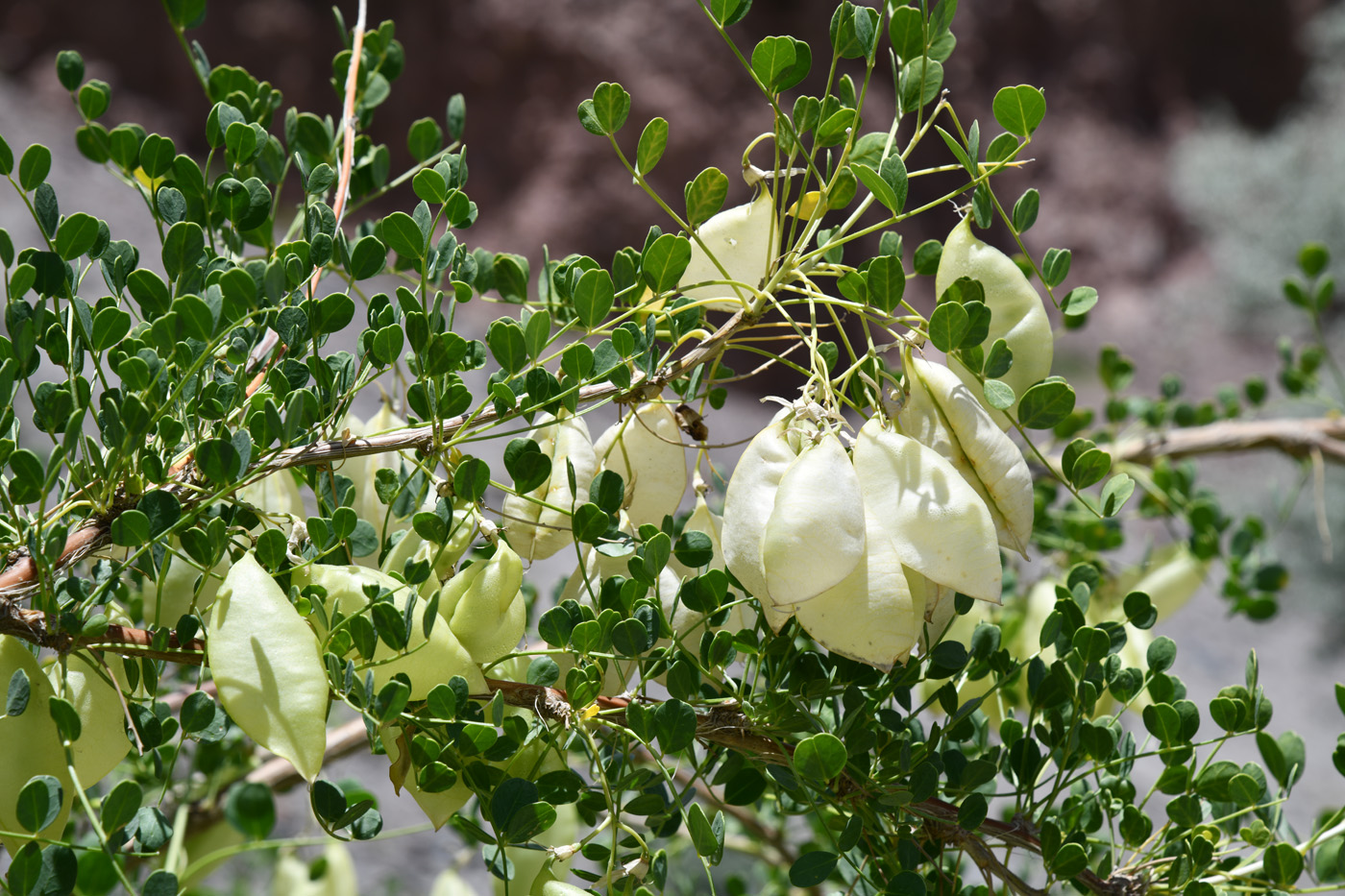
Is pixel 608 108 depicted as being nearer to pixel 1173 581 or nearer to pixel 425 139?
pixel 425 139

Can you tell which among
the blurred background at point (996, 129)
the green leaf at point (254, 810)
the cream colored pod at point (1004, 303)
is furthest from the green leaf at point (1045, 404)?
the blurred background at point (996, 129)

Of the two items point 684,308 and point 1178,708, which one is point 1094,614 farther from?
point 684,308

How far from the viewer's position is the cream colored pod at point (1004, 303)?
274 mm

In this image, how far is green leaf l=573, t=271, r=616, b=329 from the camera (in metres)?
0.27

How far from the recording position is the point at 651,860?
0.89ft

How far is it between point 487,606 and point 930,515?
0.12 metres

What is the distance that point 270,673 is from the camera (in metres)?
0.22

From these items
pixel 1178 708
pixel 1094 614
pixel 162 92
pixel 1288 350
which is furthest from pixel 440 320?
pixel 162 92

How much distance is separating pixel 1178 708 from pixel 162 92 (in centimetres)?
343

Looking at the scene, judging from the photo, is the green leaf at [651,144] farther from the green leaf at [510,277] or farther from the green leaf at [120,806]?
the green leaf at [120,806]

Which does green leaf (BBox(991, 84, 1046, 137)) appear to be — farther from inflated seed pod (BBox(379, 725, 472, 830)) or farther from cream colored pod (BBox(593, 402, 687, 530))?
inflated seed pod (BBox(379, 725, 472, 830))

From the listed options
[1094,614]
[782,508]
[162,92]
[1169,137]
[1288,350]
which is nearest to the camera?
[782,508]

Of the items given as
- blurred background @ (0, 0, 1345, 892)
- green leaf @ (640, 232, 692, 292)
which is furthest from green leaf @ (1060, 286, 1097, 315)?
blurred background @ (0, 0, 1345, 892)

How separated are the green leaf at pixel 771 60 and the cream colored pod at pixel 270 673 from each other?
0.18 m
